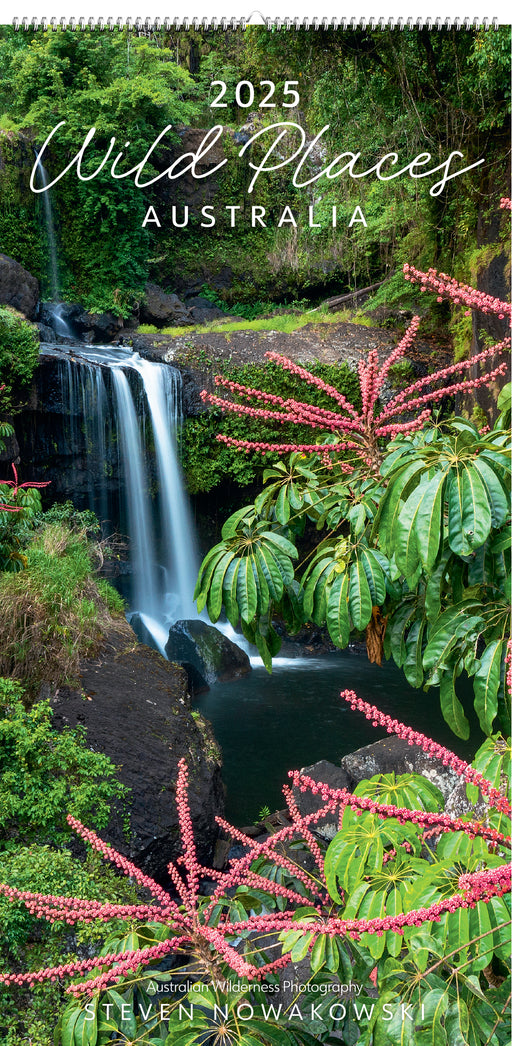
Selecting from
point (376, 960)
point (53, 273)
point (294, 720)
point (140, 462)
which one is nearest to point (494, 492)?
point (376, 960)

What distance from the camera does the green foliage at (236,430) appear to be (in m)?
9.66

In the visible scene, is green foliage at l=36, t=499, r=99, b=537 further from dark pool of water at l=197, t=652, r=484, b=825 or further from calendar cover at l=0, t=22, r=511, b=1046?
dark pool of water at l=197, t=652, r=484, b=825

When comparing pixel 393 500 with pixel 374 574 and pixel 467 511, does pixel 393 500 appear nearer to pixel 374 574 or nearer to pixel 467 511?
pixel 467 511

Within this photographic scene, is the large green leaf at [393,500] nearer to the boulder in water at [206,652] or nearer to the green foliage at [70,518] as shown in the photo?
the green foliage at [70,518]

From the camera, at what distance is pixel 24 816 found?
143 inches

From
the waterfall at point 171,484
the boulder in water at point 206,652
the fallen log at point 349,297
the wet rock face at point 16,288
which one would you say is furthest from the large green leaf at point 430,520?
the fallen log at point 349,297

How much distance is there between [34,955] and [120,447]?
7054 mm

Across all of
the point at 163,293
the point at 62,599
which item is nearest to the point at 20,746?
the point at 62,599

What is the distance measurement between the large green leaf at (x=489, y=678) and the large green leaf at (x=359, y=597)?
281 millimetres

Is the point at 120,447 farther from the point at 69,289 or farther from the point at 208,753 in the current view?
the point at 208,753

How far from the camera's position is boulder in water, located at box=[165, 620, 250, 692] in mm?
7914

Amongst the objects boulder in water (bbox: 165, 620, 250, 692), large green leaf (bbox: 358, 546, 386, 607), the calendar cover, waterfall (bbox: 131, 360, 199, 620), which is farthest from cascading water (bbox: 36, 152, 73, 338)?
large green leaf (bbox: 358, 546, 386, 607)

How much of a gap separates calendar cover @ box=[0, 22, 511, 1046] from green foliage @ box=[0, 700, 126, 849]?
18mm

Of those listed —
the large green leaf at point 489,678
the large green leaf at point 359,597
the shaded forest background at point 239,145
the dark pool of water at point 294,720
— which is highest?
the shaded forest background at point 239,145
